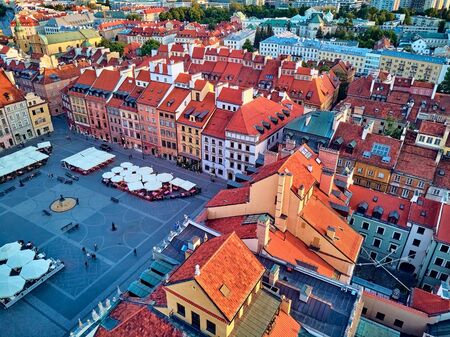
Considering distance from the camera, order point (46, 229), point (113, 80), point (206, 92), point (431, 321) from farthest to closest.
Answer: point (113, 80) < point (206, 92) < point (46, 229) < point (431, 321)

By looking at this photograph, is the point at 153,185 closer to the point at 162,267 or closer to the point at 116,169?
the point at 116,169

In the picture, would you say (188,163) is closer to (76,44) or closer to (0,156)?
(0,156)

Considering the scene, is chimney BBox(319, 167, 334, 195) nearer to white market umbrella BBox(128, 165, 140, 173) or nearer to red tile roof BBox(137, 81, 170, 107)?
white market umbrella BBox(128, 165, 140, 173)

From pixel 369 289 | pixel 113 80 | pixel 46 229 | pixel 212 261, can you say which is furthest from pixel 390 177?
pixel 113 80

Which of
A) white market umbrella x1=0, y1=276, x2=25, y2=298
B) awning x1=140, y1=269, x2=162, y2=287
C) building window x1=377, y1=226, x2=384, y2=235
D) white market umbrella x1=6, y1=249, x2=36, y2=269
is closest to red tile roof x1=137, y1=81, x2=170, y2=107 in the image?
white market umbrella x1=6, y1=249, x2=36, y2=269

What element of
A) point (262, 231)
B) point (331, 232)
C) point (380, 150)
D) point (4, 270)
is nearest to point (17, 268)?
point (4, 270)

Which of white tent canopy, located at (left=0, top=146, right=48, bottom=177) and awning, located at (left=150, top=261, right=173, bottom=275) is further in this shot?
white tent canopy, located at (left=0, top=146, right=48, bottom=177)
